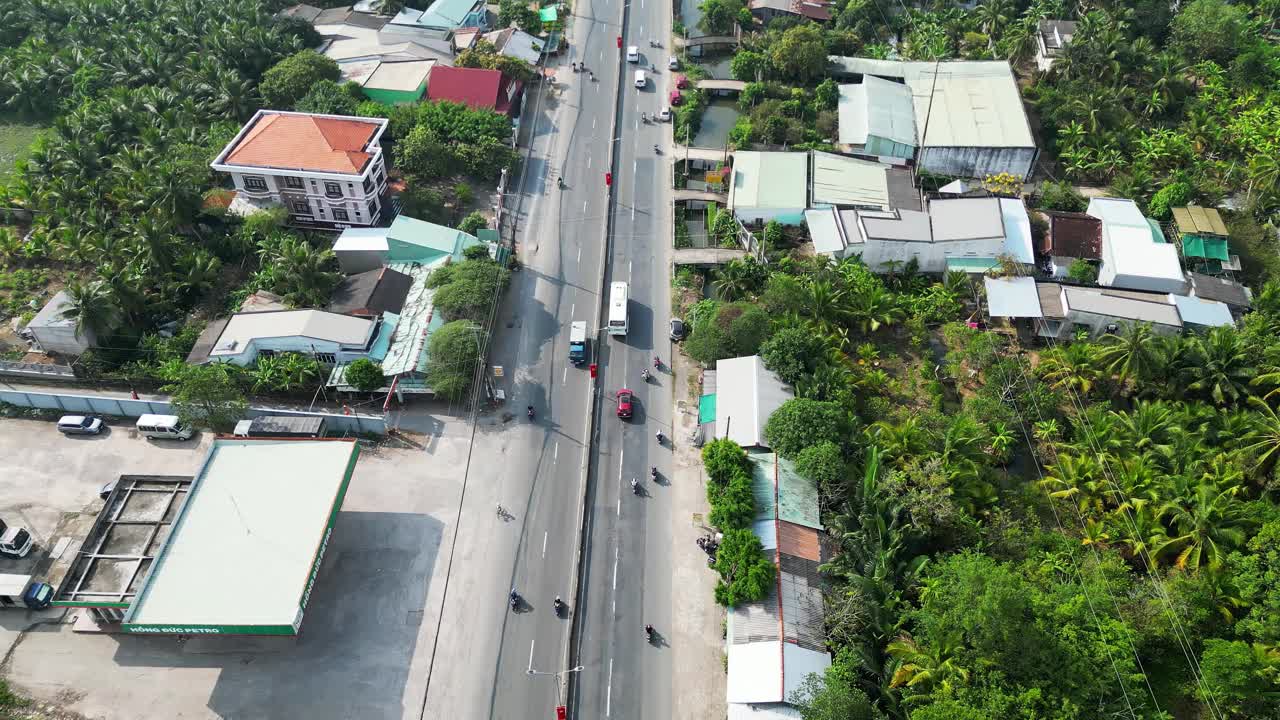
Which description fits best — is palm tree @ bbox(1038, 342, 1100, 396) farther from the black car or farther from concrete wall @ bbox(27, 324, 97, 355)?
concrete wall @ bbox(27, 324, 97, 355)

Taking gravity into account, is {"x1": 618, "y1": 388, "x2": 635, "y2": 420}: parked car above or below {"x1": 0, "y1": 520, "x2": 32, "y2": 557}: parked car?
above

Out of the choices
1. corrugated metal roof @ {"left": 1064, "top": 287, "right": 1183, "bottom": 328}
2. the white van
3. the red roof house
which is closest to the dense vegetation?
corrugated metal roof @ {"left": 1064, "top": 287, "right": 1183, "bottom": 328}

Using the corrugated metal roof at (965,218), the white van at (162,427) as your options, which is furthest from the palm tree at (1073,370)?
the white van at (162,427)

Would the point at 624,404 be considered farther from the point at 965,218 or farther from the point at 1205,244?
the point at 1205,244

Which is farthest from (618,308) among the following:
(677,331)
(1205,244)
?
(1205,244)

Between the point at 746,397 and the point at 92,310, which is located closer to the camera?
the point at 746,397

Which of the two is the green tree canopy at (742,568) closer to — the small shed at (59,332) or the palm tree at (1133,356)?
the palm tree at (1133,356)
